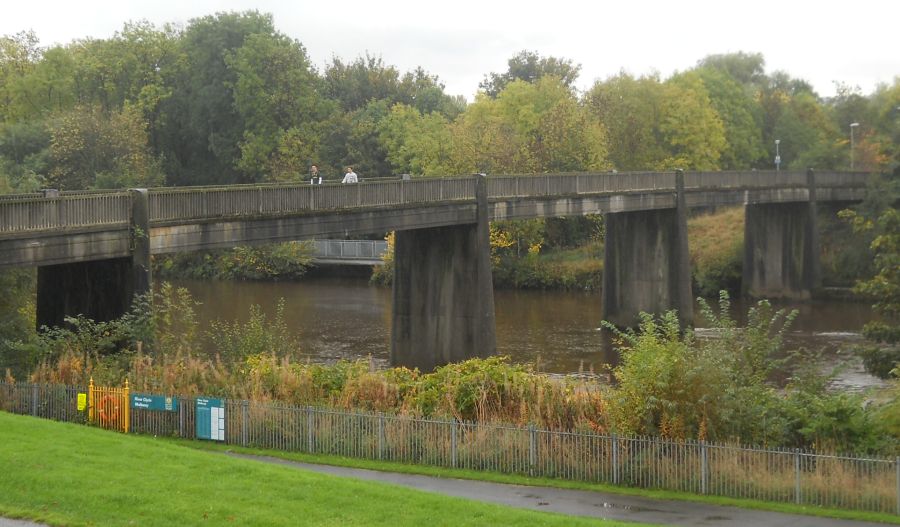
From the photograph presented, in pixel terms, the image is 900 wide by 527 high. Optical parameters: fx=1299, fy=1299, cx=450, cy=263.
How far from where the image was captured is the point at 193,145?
114 m

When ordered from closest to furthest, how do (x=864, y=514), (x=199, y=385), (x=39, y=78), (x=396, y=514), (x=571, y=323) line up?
(x=396, y=514) → (x=864, y=514) → (x=199, y=385) → (x=571, y=323) → (x=39, y=78)

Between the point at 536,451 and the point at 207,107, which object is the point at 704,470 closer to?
the point at 536,451

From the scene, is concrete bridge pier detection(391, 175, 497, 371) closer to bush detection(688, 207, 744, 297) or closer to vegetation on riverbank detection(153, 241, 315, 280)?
bush detection(688, 207, 744, 297)

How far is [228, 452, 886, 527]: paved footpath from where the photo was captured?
23781 millimetres

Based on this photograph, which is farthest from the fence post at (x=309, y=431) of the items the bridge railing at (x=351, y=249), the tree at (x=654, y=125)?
the tree at (x=654, y=125)

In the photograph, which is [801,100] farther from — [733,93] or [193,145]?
[193,145]

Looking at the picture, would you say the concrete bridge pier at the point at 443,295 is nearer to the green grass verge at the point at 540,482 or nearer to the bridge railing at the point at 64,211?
the bridge railing at the point at 64,211

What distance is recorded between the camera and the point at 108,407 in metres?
31.5

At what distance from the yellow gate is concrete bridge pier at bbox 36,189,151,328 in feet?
22.8

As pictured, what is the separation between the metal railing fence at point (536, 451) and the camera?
24906mm

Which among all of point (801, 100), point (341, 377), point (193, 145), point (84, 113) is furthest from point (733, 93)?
point (341, 377)

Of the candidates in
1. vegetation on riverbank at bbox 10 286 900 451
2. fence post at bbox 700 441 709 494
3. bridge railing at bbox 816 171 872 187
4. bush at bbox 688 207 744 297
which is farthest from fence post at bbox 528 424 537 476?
bridge railing at bbox 816 171 872 187

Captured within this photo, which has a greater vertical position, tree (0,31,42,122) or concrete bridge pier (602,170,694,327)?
tree (0,31,42,122)

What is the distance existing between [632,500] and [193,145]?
9301cm
